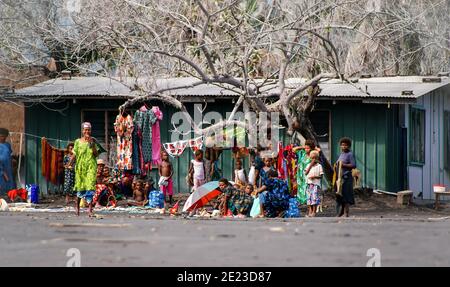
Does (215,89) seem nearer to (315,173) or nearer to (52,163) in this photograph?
(52,163)

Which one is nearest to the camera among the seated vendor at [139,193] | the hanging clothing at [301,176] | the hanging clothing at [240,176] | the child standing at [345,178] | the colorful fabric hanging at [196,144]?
the child standing at [345,178]

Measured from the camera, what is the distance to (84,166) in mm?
21953

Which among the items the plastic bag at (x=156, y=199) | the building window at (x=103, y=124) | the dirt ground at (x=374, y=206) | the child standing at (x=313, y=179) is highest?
the building window at (x=103, y=124)

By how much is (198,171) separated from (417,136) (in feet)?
25.9

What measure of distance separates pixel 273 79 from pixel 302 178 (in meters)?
2.66

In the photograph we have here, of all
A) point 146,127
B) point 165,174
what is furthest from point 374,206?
point 146,127

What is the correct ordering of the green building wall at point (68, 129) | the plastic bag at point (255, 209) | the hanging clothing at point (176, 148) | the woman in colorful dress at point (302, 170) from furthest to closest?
the green building wall at point (68, 129), the hanging clothing at point (176, 148), the woman in colorful dress at point (302, 170), the plastic bag at point (255, 209)

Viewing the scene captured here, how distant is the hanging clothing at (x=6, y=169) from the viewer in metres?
27.4

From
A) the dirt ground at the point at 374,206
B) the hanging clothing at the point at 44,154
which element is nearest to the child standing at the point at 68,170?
the dirt ground at the point at 374,206

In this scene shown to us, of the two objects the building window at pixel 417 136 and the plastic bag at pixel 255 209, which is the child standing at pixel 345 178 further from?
the building window at pixel 417 136

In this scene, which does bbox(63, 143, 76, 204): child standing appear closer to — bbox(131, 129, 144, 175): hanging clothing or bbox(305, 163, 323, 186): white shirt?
bbox(131, 129, 144, 175): hanging clothing

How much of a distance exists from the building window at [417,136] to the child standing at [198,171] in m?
6.82

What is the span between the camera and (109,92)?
93.9 ft

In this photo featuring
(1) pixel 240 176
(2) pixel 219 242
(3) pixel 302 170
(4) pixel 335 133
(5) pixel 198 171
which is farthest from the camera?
(4) pixel 335 133
